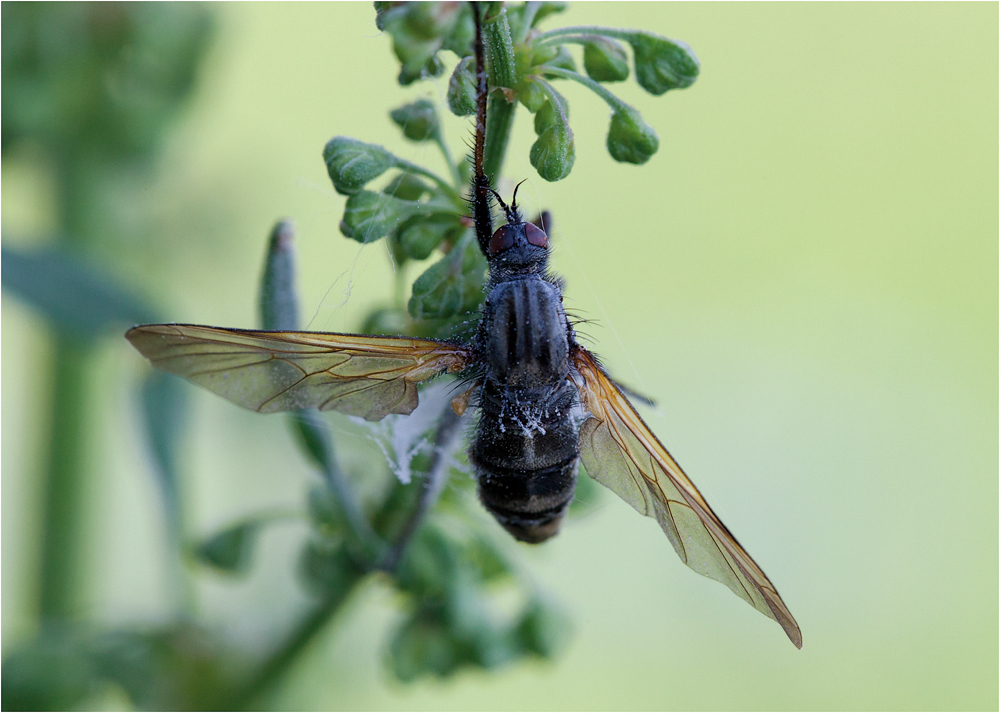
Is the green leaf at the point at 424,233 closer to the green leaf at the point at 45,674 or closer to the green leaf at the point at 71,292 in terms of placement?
the green leaf at the point at 71,292

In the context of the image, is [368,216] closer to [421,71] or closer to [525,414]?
[421,71]

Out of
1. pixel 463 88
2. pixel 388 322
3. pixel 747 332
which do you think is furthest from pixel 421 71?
pixel 747 332

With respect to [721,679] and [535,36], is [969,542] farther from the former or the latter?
[535,36]

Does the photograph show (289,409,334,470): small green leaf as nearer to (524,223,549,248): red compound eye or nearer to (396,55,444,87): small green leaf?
(524,223,549,248): red compound eye

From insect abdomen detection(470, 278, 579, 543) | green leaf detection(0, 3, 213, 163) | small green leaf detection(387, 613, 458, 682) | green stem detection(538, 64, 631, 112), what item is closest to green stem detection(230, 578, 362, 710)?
small green leaf detection(387, 613, 458, 682)

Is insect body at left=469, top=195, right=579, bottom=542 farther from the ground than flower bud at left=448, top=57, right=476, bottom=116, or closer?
closer

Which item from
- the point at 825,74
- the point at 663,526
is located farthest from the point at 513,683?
the point at 825,74
